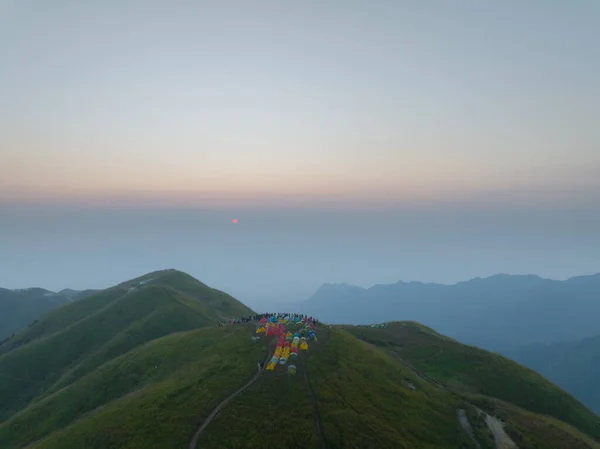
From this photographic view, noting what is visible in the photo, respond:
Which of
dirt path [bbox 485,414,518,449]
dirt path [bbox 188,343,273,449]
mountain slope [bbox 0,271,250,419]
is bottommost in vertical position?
mountain slope [bbox 0,271,250,419]

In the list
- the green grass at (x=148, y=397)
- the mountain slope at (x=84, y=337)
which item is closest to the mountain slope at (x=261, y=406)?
the green grass at (x=148, y=397)

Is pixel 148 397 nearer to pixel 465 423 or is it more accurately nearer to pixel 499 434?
pixel 465 423

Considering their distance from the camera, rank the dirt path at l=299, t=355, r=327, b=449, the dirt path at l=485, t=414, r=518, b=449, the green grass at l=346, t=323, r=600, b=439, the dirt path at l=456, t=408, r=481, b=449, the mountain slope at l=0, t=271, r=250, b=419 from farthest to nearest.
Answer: the mountain slope at l=0, t=271, r=250, b=419 < the green grass at l=346, t=323, r=600, b=439 < the dirt path at l=456, t=408, r=481, b=449 < the dirt path at l=485, t=414, r=518, b=449 < the dirt path at l=299, t=355, r=327, b=449

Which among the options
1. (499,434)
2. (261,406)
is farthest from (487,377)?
(261,406)

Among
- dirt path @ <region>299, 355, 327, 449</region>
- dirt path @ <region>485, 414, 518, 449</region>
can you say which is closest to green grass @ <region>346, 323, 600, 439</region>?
dirt path @ <region>485, 414, 518, 449</region>

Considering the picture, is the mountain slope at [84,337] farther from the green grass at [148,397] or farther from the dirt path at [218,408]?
the dirt path at [218,408]

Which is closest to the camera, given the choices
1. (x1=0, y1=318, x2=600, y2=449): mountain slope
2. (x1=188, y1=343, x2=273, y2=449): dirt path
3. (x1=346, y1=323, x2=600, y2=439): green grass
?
(x1=188, y1=343, x2=273, y2=449): dirt path

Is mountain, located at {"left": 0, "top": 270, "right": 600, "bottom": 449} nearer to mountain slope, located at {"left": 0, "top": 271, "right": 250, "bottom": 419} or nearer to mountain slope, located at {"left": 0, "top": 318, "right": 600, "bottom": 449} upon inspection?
mountain slope, located at {"left": 0, "top": 318, "right": 600, "bottom": 449}

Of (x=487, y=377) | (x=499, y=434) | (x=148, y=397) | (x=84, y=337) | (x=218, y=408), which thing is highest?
(x=218, y=408)

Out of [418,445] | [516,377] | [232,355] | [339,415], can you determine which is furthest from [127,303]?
[516,377]
